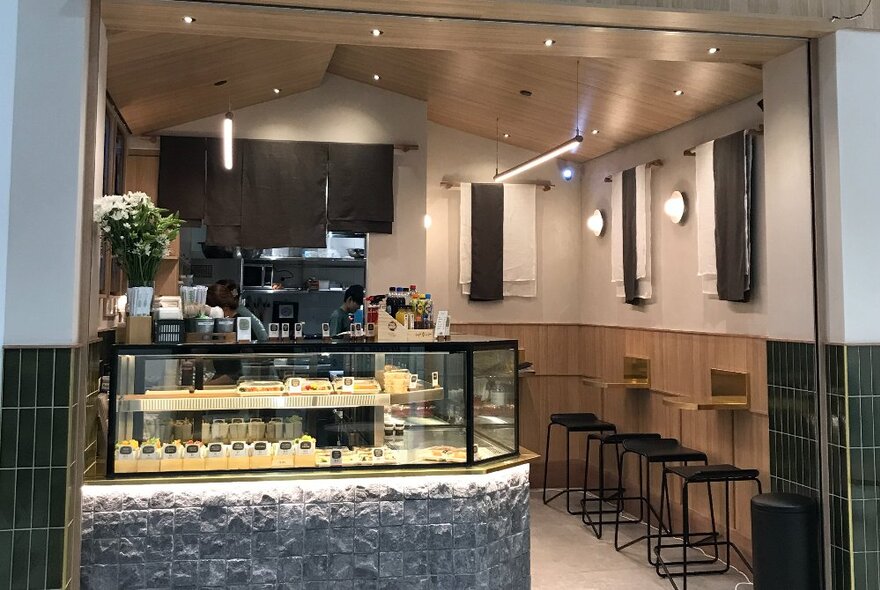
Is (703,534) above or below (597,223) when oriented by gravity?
below

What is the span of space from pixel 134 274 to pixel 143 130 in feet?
10.3

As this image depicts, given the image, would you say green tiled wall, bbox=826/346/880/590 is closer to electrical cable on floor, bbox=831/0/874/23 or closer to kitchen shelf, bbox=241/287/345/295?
electrical cable on floor, bbox=831/0/874/23

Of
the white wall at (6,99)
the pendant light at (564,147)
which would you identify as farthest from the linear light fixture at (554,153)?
the white wall at (6,99)

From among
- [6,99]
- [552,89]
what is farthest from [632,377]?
[6,99]

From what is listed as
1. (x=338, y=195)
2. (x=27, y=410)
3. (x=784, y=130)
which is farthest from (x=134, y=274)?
(x=784, y=130)

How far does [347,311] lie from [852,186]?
3.86m

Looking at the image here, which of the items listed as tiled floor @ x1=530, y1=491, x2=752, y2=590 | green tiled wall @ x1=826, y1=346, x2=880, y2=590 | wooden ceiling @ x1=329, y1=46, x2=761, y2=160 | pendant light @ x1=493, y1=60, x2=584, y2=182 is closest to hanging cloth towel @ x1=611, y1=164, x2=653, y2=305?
wooden ceiling @ x1=329, y1=46, x2=761, y2=160

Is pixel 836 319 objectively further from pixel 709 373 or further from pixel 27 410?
pixel 27 410

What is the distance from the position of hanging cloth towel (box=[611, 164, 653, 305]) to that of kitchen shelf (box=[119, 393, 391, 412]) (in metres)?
3.44

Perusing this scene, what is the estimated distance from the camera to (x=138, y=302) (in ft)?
11.6

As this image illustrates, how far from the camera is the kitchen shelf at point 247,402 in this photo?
138 inches

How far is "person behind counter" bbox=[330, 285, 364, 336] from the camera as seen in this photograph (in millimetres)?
5926

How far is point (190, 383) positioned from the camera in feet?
11.8

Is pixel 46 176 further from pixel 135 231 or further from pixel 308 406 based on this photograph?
pixel 308 406
